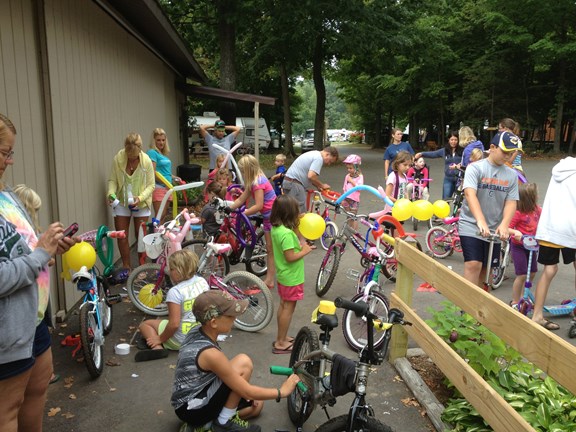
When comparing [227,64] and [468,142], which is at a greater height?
[227,64]

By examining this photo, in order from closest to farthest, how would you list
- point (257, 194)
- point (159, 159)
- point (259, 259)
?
point (257, 194), point (259, 259), point (159, 159)

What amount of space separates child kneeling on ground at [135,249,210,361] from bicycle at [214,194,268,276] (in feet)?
7.19

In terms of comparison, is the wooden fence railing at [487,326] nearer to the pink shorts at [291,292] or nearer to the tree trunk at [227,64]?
the pink shorts at [291,292]

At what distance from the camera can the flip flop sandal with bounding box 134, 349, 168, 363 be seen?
435 centimetres

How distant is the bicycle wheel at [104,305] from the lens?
4.67 meters

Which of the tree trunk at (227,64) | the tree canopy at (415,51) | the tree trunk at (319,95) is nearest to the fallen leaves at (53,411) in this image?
the tree trunk at (227,64)

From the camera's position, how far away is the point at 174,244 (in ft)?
17.4

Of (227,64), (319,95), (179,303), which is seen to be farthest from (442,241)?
(319,95)

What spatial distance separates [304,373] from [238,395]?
417mm

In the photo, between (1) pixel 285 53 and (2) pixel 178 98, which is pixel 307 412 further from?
(1) pixel 285 53

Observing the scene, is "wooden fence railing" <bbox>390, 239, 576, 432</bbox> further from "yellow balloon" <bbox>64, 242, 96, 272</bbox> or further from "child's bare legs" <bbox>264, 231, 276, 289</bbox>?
"yellow balloon" <bbox>64, 242, 96, 272</bbox>

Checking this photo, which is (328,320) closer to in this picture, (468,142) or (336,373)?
(336,373)

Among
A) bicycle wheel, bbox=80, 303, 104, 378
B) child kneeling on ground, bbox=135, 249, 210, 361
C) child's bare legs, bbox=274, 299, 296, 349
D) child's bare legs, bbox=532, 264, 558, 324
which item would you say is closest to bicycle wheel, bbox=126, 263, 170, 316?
child kneeling on ground, bbox=135, 249, 210, 361

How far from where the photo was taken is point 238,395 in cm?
292
